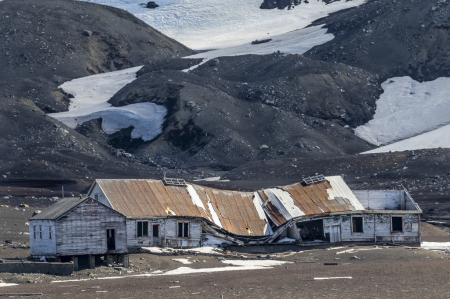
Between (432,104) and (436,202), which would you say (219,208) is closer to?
(436,202)

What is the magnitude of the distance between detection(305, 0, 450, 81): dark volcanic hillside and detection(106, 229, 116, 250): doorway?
65215mm

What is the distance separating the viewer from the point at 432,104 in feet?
272

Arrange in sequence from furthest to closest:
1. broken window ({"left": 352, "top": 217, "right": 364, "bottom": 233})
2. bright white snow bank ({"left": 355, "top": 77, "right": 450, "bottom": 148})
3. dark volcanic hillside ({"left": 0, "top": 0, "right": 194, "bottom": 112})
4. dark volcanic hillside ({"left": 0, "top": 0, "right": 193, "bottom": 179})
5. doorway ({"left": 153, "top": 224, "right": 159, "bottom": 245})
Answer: dark volcanic hillside ({"left": 0, "top": 0, "right": 194, "bottom": 112}), bright white snow bank ({"left": 355, "top": 77, "right": 450, "bottom": 148}), dark volcanic hillside ({"left": 0, "top": 0, "right": 193, "bottom": 179}), broken window ({"left": 352, "top": 217, "right": 364, "bottom": 233}), doorway ({"left": 153, "top": 224, "right": 159, "bottom": 245})

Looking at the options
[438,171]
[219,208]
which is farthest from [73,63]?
[219,208]

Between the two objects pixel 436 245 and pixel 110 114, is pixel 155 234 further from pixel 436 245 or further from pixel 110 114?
pixel 110 114

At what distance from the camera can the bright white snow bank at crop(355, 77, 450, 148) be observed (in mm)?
77812

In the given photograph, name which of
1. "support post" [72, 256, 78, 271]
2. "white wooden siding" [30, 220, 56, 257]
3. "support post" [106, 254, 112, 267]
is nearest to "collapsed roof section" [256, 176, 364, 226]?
"support post" [106, 254, 112, 267]

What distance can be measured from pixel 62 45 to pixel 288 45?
108 ft

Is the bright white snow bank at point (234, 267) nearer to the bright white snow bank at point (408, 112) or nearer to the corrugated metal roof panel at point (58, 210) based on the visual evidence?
Answer: the corrugated metal roof panel at point (58, 210)

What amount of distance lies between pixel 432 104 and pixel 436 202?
1421 inches

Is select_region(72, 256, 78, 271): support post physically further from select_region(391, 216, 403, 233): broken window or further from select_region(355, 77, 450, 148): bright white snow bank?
select_region(355, 77, 450, 148): bright white snow bank

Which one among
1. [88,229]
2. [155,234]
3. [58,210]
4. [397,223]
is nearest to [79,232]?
[88,229]

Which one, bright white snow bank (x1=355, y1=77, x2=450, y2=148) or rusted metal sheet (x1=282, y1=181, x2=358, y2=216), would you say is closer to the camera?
rusted metal sheet (x1=282, y1=181, x2=358, y2=216)

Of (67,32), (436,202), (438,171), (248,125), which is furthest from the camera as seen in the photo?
(67,32)
